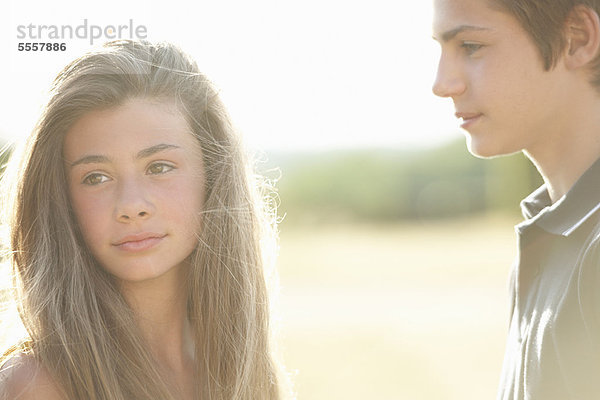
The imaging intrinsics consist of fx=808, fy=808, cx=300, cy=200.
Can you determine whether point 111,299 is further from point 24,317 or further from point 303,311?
point 303,311

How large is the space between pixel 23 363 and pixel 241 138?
3.71ft

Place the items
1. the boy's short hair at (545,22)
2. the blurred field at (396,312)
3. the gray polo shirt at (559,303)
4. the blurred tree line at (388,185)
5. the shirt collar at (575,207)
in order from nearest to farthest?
the gray polo shirt at (559,303) → the shirt collar at (575,207) → the boy's short hair at (545,22) → the blurred field at (396,312) → the blurred tree line at (388,185)

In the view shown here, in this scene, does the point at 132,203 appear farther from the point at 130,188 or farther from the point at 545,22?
the point at 545,22

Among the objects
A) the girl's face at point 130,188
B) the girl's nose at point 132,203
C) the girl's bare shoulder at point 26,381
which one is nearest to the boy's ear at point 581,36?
the girl's face at point 130,188

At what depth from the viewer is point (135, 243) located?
2578 mm

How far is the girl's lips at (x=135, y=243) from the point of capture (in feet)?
8.41

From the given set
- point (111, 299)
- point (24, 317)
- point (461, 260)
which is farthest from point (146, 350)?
point (461, 260)

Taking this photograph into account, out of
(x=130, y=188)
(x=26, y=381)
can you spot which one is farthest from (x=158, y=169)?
(x=26, y=381)

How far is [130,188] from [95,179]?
0.14 m

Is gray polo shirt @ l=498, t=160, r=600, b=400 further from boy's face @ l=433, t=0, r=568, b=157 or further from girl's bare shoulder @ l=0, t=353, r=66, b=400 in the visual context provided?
girl's bare shoulder @ l=0, t=353, r=66, b=400

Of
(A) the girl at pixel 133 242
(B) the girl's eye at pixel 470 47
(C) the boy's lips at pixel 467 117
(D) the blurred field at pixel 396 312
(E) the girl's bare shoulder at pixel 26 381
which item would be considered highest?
(B) the girl's eye at pixel 470 47

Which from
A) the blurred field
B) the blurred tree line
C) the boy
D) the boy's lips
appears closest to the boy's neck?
the boy

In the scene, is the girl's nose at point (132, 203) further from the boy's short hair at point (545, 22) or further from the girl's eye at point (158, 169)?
the boy's short hair at point (545, 22)

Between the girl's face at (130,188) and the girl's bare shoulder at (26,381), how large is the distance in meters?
0.39
